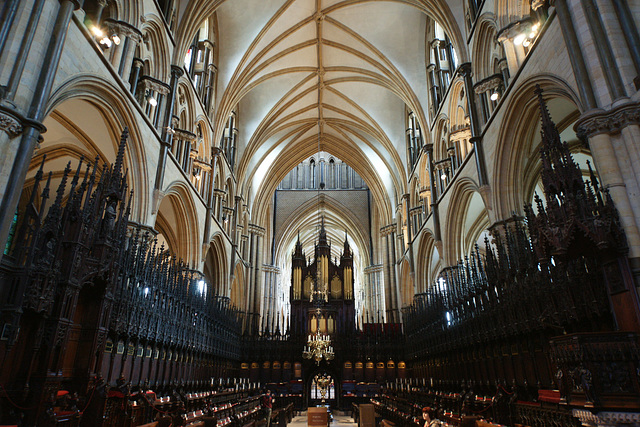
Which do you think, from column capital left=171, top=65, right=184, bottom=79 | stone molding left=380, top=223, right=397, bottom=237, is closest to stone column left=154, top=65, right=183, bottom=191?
column capital left=171, top=65, right=184, bottom=79

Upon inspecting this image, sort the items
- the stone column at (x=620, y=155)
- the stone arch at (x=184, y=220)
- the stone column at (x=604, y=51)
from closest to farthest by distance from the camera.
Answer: the stone column at (x=620, y=155) → the stone column at (x=604, y=51) → the stone arch at (x=184, y=220)

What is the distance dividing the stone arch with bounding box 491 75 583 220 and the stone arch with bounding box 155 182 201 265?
34.3 feet

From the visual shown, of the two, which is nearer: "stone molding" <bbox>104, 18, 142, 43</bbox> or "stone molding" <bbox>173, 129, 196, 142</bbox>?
"stone molding" <bbox>104, 18, 142, 43</bbox>

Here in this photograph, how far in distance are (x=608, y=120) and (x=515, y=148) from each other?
200 inches

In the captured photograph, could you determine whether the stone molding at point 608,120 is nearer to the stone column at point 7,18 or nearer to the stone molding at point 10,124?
the stone molding at point 10,124

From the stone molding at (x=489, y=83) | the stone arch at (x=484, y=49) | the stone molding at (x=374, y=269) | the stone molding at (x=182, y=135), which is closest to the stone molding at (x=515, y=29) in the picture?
Result: the stone molding at (x=489, y=83)

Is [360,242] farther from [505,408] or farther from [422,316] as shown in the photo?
[505,408]

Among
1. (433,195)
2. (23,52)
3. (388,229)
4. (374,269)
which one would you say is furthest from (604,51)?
(374,269)

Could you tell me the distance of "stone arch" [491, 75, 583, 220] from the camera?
10820 millimetres

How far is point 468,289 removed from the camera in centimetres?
1212

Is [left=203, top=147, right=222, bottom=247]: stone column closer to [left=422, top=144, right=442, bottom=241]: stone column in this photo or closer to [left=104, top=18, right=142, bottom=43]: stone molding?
[left=104, top=18, right=142, bottom=43]: stone molding

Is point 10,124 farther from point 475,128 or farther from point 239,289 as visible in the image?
point 239,289

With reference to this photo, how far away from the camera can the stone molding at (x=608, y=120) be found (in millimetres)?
6387

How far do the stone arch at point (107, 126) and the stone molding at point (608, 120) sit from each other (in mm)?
9676
